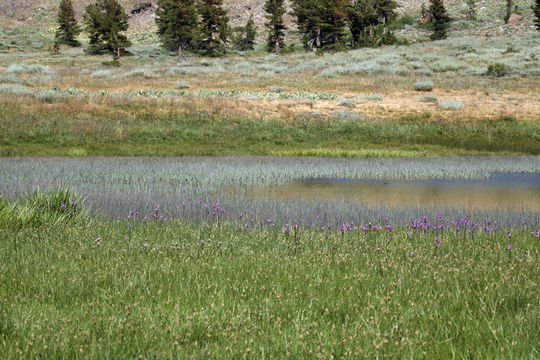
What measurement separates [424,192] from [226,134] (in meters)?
14.3

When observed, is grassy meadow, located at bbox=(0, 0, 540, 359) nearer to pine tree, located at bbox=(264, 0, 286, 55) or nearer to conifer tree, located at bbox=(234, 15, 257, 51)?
pine tree, located at bbox=(264, 0, 286, 55)

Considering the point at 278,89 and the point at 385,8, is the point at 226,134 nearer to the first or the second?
the point at 278,89

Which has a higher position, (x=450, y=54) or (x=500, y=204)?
(x=450, y=54)

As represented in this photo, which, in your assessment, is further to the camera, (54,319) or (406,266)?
(406,266)

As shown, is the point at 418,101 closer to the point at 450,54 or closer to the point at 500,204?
the point at 500,204

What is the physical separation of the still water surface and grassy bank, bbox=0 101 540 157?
7271 millimetres

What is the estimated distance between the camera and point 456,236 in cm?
766

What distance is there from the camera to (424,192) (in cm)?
1366

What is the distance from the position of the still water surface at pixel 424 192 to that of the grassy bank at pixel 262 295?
4.41 meters

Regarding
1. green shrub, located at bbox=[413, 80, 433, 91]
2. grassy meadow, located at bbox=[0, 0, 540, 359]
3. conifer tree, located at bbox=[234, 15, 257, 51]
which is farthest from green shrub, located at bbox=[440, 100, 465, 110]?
conifer tree, located at bbox=[234, 15, 257, 51]

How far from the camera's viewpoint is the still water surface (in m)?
11.8

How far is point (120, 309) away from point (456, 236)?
5.46 metres

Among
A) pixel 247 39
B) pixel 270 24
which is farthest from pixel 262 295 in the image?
pixel 247 39

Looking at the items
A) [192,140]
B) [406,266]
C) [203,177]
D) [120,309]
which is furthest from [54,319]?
[192,140]
